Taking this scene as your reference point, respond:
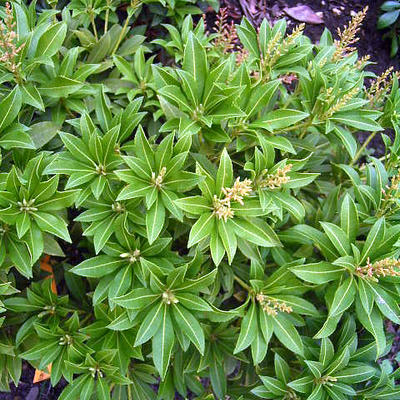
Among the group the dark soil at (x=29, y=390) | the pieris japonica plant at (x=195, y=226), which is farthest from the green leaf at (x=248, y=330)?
the dark soil at (x=29, y=390)

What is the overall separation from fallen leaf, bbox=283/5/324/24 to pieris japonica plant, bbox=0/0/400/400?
2.31 metres

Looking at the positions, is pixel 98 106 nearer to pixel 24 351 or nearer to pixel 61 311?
pixel 61 311

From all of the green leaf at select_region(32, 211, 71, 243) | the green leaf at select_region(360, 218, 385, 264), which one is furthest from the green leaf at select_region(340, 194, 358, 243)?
the green leaf at select_region(32, 211, 71, 243)

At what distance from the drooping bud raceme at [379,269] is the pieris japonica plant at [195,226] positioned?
13 mm

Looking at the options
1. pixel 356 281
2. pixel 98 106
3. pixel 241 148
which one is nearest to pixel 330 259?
pixel 356 281

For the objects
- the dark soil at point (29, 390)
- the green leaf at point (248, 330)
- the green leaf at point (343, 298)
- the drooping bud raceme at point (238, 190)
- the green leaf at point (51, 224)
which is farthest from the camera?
the dark soil at point (29, 390)

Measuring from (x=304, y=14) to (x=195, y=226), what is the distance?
369 cm

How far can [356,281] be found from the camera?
2273 millimetres

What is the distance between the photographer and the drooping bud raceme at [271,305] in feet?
7.27

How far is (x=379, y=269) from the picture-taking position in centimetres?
205

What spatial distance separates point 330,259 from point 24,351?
181 centimetres

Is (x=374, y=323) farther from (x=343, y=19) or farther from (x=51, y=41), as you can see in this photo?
(x=343, y=19)

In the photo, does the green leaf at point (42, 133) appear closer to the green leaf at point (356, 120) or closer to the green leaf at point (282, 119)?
the green leaf at point (282, 119)

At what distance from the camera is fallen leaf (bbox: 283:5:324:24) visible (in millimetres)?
4777
